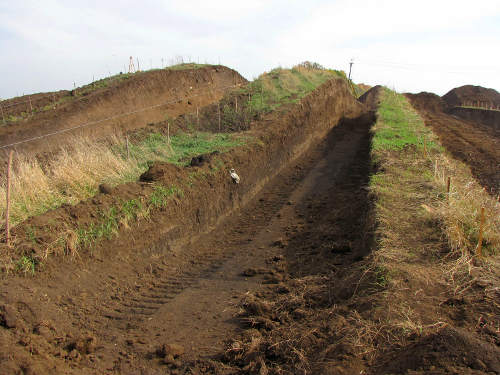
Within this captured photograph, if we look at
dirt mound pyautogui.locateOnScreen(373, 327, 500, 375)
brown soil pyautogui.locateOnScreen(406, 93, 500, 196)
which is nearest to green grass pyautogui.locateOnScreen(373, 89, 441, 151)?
brown soil pyautogui.locateOnScreen(406, 93, 500, 196)

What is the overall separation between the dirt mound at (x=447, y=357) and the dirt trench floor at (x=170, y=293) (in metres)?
1.89

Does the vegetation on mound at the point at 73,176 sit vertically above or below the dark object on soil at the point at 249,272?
above

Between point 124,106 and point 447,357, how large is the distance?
1547 centimetres

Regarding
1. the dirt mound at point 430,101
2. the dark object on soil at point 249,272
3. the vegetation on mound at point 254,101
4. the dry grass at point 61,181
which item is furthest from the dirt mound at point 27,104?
the dirt mound at point 430,101

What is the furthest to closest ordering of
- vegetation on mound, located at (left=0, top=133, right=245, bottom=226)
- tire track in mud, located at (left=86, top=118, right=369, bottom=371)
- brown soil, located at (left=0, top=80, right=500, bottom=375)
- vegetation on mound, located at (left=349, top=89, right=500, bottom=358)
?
vegetation on mound, located at (left=0, top=133, right=245, bottom=226) → tire track in mud, located at (left=86, top=118, right=369, bottom=371) → vegetation on mound, located at (left=349, top=89, right=500, bottom=358) → brown soil, located at (left=0, top=80, right=500, bottom=375)

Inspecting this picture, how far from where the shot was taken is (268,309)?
4.55 metres

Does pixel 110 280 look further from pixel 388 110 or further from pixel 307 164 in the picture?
pixel 388 110

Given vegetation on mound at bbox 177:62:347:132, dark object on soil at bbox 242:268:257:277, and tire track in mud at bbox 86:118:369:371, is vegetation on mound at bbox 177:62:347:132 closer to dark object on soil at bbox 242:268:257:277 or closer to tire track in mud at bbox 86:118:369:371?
tire track in mud at bbox 86:118:369:371

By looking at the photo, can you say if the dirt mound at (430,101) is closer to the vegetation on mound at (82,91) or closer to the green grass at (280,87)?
the green grass at (280,87)

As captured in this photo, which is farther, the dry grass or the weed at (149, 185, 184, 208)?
the weed at (149, 185, 184, 208)

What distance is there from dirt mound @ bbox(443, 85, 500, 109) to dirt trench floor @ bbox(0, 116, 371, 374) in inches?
1368

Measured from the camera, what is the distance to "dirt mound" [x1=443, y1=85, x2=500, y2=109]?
120 feet

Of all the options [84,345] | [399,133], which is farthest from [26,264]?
[399,133]

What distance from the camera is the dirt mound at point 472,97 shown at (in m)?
36.6
